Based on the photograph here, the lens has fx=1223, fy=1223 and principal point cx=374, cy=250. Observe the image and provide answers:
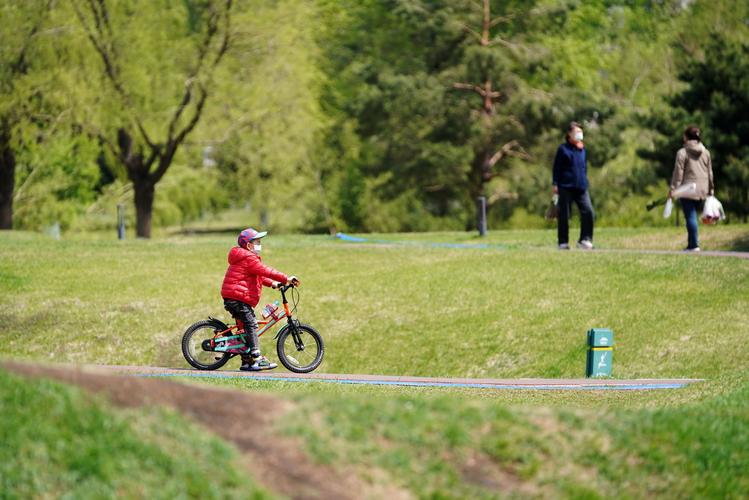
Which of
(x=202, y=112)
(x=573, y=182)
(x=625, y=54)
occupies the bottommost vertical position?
(x=573, y=182)

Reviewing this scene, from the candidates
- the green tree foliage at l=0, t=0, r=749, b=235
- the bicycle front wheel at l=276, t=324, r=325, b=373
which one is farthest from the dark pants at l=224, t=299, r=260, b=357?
the green tree foliage at l=0, t=0, r=749, b=235

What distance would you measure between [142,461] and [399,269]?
1604 cm

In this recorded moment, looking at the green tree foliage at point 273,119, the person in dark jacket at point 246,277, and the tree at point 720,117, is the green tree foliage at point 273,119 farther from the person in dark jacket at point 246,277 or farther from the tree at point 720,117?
the person in dark jacket at point 246,277

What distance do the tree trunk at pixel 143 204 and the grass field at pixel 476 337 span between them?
1072 centimetres

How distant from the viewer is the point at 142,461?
7980 millimetres

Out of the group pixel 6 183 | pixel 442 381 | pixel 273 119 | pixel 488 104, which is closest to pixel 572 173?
pixel 442 381

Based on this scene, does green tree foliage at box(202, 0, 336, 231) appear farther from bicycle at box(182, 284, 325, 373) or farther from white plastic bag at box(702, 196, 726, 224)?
bicycle at box(182, 284, 325, 373)

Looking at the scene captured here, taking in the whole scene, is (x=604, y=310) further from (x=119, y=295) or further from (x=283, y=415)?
(x=283, y=415)

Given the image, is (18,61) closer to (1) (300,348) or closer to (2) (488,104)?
(2) (488,104)

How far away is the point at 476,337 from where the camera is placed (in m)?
19.1

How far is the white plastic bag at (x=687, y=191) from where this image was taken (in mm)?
22531

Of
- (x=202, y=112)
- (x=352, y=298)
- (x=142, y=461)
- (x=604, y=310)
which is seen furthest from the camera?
(x=202, y=112)

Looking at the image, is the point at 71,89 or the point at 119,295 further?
the point at 71,89

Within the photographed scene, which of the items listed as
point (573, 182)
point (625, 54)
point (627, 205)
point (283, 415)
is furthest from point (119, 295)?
point (625, 54)
